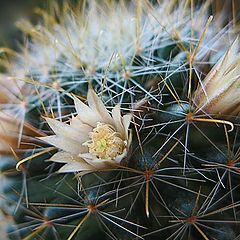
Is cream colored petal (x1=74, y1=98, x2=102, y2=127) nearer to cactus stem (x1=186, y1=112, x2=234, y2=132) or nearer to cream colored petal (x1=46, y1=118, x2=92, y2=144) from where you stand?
cream colored petal (x1=46, y1=118, x2=92, y2=144)

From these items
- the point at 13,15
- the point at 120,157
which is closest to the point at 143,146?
the point at 120,157

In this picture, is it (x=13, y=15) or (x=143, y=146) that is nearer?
(x=143, y=146)

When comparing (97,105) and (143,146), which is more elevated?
(97,105)

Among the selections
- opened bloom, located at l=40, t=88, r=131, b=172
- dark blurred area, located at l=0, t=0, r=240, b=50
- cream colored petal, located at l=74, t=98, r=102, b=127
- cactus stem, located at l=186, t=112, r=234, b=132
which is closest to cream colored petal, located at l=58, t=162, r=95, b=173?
opened bloom, located at l=40, t=88, r=131, b=172

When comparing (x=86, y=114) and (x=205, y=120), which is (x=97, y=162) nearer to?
(x=86, y=114)

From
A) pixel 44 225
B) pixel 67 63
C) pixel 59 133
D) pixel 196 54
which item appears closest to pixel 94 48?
pixel 67 63


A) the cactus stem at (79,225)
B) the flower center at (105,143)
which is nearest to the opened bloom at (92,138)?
the flower center at (105,143)

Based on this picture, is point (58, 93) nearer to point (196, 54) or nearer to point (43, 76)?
point (43, 76)
